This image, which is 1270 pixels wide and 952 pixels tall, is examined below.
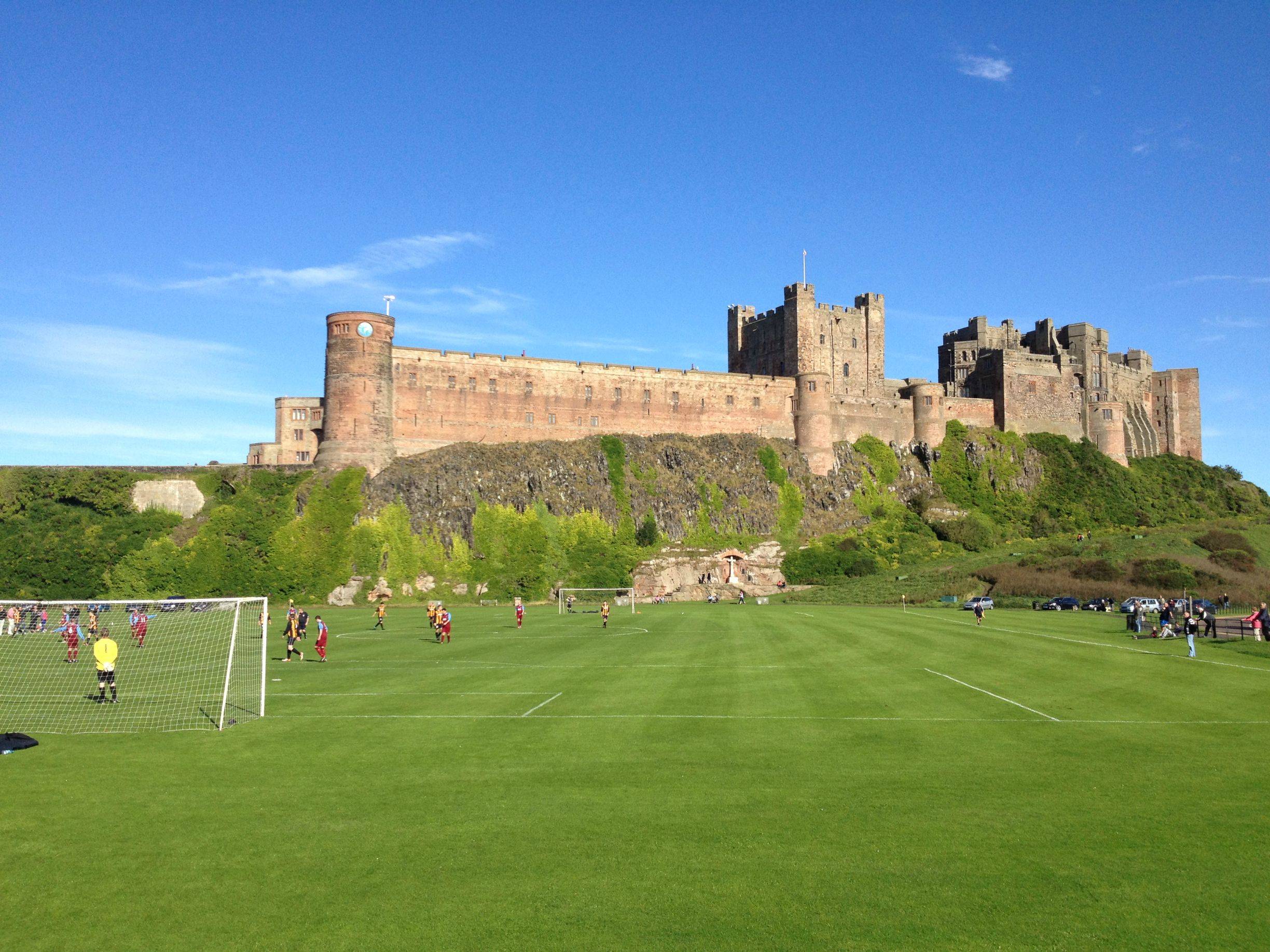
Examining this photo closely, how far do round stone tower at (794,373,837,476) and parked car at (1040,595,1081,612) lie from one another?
32.6m

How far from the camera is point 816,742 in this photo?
662 inches

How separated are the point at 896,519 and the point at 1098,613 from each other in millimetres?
33925

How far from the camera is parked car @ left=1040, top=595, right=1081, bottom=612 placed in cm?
5703

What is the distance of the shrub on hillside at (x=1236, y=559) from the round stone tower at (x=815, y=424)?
32.6 metres

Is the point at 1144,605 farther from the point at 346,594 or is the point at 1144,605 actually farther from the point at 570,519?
the point at 346,594

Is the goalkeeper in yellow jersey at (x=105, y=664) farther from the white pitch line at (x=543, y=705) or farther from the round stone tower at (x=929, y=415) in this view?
the round stone tower at (x=929, y=415)

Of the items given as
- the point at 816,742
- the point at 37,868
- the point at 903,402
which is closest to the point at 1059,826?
the point at 816,742

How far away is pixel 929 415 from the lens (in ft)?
310

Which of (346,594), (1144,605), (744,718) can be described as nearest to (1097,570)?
(1144,605)

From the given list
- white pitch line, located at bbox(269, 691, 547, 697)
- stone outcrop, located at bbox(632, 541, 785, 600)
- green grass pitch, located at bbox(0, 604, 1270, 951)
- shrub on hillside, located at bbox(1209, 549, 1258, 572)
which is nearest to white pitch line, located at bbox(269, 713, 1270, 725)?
green grass pitch, located at bbox(0, 604, 1270, 951)

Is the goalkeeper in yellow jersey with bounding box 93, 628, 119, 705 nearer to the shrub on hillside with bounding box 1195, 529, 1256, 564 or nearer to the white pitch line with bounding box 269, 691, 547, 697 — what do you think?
the white pitch line with bounding box 269, 691, 547, 697

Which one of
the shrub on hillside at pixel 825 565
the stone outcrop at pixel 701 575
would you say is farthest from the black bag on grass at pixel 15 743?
the shrub on hillside at pixel 825 565

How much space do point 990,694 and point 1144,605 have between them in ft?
108

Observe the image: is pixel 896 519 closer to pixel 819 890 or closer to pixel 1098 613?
pixel 1098 613
